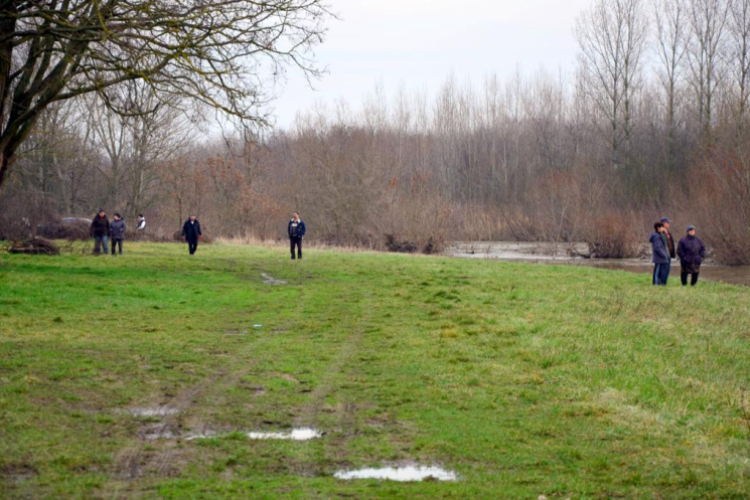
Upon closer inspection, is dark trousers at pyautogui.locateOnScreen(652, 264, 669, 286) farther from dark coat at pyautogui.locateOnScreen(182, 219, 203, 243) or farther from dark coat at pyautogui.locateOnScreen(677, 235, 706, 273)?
dark coat at pyautogui.locateOnScreen(182, 219, 203, 243)

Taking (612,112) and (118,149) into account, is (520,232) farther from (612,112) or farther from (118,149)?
(118,149)

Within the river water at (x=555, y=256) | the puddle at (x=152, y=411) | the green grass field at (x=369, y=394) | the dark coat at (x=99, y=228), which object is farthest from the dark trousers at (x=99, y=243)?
the puddle at (x=152, y=411)

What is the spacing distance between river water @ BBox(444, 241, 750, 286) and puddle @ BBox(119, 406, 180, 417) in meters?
30.3

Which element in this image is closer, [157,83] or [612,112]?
[157,83]

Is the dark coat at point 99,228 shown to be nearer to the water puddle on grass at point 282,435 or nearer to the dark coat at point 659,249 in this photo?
the dark coat at point 659,249

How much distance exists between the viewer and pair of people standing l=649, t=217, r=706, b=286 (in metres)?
24.1

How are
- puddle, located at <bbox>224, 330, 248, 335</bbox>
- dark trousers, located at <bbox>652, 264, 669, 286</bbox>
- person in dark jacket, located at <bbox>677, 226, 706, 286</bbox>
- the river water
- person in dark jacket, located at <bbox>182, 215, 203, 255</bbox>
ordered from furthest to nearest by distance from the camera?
1. the river water
2. person in dark jacket, located at <bbox>182, 215, 203, 255</bbox>
3. dark trousers, located at <bbox>652, 264, 669, 286</bbox>
4. person in dark jacket, located at <bbox>677, 226, 706, 286</bbox>
5. puddle, located at <bbox>224, 330, 248, 335</bbox>

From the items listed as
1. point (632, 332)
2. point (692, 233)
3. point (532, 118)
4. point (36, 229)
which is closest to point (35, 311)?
point (632, 332)

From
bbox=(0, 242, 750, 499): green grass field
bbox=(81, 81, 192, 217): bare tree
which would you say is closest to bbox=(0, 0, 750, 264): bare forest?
bbox=(81, 81, 192, 217): bare tree

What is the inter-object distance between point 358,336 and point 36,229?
37565 millimetres

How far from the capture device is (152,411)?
8.44 meters

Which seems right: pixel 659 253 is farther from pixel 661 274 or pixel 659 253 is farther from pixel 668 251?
pixel 661 274

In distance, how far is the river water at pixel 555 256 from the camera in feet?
125

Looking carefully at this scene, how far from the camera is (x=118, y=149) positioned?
6212 centimetres
